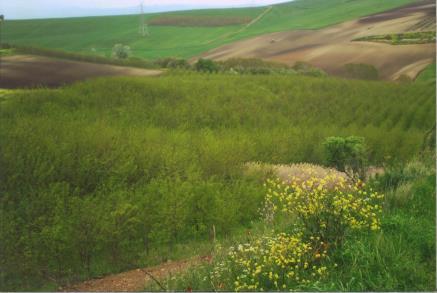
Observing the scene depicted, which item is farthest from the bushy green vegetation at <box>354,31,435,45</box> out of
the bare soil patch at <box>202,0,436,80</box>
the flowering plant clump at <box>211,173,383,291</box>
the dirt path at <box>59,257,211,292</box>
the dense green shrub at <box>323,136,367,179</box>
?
the dirt path at <box>59,257,211,292</box>

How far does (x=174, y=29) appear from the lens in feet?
37.5

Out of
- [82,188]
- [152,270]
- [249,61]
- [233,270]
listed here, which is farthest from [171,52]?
[233,270]

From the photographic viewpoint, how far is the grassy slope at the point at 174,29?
1002 cm

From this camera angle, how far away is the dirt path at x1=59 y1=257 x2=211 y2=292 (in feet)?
22.7

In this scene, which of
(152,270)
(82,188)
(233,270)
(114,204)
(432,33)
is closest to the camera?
(233,270)

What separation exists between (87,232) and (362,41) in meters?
8.11

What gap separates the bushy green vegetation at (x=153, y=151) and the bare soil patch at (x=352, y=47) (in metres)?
0.53

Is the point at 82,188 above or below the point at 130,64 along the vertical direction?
below

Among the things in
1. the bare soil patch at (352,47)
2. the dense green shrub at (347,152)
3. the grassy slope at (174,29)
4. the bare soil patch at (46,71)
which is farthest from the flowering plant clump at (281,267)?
the bare soil patch at (352,47)

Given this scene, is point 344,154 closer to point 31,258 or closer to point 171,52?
point 171,52

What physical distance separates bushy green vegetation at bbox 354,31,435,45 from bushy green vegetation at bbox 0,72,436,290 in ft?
3.59

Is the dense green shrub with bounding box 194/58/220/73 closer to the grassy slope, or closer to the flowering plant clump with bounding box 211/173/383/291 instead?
the grassy slope

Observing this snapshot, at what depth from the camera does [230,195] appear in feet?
31.0

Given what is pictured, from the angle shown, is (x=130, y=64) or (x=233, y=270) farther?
(x=130, y=64)
